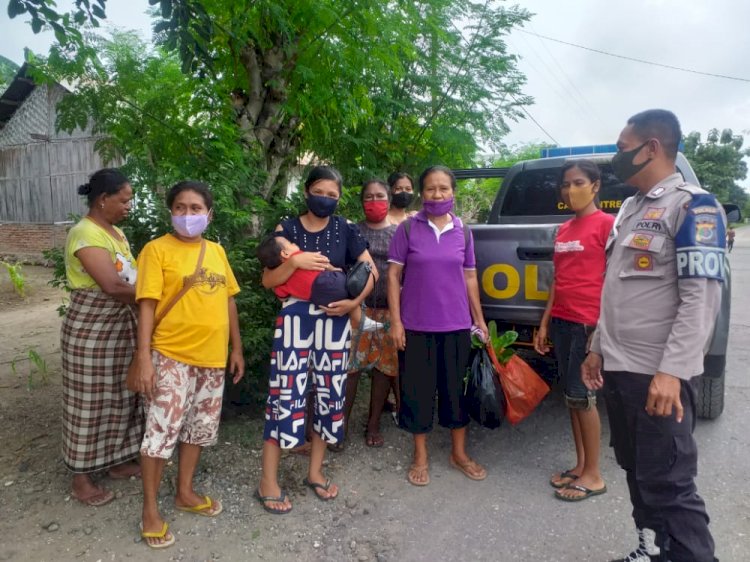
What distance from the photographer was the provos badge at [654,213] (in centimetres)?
182

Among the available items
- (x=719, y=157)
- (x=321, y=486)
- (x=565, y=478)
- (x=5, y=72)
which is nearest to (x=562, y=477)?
(x=565, y=478)

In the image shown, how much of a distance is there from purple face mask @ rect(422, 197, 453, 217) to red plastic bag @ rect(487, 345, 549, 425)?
2.68 ft

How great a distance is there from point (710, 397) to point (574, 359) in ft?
4.99

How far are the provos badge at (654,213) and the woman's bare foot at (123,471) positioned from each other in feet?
9.32

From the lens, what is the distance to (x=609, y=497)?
105 inches

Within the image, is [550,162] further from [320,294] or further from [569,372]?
[320,294]

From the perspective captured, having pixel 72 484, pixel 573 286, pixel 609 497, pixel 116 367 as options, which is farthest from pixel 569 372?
pixel 72 484

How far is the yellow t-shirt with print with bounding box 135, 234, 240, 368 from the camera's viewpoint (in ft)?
7.48

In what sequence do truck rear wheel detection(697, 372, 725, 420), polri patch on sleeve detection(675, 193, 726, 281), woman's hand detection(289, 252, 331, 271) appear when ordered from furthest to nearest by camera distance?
truck rear wheel detection(697, 372, 725, 420) < woman's hand detection(289, 252, 331, 271) < polri patch on sleeve detection(675, 193, 726, 281)

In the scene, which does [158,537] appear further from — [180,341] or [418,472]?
[418,472]

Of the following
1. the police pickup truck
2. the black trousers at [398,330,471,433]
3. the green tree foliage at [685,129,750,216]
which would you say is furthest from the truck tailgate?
the green tree foliage at [685,129,750,216]

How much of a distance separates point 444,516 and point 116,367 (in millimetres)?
1831

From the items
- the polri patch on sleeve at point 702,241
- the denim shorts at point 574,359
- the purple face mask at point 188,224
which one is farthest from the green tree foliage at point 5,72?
the polri patch on sleeve at point 702,241

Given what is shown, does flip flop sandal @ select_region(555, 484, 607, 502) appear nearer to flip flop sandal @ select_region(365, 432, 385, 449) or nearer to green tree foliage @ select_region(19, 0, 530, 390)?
flip flop sandal @ select_region(365, 432, 385, 449)
